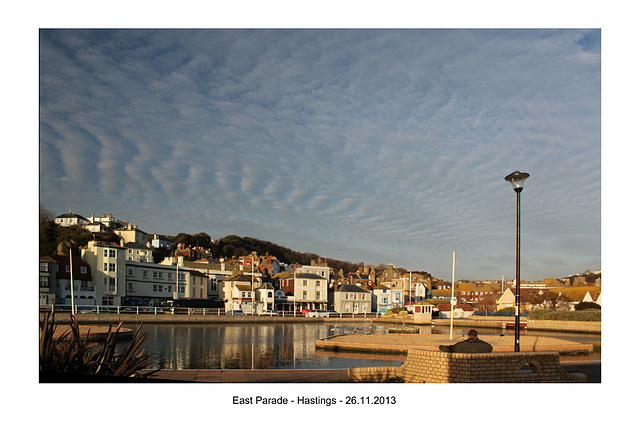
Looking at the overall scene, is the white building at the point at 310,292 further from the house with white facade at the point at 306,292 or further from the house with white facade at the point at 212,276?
the house with white facade at the point at 212,276

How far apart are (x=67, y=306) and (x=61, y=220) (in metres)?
45.9

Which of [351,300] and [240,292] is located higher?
[240,292]

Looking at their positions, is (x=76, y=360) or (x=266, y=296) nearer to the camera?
(x=76, y=360)

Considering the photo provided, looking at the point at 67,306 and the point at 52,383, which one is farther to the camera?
the point at 67,306

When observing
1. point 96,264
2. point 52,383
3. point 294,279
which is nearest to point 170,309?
point 96,264

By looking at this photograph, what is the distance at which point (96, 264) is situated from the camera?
66.8 meters

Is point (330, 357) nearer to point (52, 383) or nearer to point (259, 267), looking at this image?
point (52, 383)

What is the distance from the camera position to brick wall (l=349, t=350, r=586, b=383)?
10977 mm

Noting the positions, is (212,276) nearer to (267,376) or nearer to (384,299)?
(384,299)

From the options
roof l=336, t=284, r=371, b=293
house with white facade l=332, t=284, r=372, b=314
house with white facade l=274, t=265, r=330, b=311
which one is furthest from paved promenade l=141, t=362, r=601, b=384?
roof l=336, t=284, r=371, b=293

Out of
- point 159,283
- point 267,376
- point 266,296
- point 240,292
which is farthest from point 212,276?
point 267,376

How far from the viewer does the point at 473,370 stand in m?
10.9

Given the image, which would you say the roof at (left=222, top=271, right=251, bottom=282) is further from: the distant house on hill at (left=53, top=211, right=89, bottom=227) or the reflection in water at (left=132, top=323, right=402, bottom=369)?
the reflection in water at (left=132, top=323, right=402, bottom=369)

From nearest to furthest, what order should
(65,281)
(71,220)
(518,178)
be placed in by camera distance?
(518,178) → (65,281) → (71,220)
